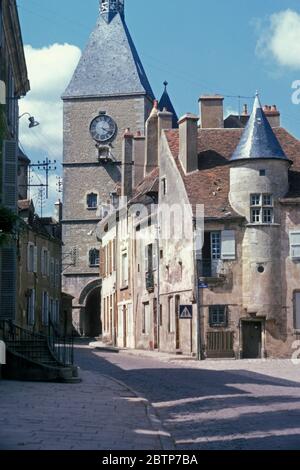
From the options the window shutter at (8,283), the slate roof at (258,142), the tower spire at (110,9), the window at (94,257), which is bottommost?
the window shutter at (8,283)

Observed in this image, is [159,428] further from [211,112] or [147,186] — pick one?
[147,186]

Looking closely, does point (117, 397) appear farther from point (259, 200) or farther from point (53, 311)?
point (53, 311)

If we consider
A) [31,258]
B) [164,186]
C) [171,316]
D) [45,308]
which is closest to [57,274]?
[45,308]

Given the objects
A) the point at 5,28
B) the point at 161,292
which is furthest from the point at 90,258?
the point at 5,28

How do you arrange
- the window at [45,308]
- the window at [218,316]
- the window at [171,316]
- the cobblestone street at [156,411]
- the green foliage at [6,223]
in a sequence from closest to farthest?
the cobblestone street at [156,411], the green foliage at [6,223], the window at [218,316], the window at [171,316], the window at [45,308]

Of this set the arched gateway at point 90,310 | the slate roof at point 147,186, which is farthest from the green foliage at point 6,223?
the arched gateway at point 90,310

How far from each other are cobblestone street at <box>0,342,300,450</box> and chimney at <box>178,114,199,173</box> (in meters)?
12.8

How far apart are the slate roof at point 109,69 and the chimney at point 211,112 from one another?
95.2ft

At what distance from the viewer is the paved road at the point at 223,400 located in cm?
1112

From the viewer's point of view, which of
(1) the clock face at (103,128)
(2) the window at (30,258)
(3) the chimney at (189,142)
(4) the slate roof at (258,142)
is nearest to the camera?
(4) the slate roof at (258,142)

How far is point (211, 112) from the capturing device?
39.3m

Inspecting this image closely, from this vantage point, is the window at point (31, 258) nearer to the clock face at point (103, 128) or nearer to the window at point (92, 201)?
the window at point (92, 201)

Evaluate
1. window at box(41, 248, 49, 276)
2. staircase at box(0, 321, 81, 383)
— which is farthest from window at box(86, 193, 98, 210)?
staircase at box(0, 321, 81, 383)

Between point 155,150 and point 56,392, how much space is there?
1057 inches
